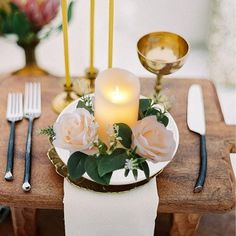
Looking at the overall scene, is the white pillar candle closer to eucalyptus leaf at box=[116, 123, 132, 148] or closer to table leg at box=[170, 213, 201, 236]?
eucalyptus leaf at box=[116, 123, 132, 148]

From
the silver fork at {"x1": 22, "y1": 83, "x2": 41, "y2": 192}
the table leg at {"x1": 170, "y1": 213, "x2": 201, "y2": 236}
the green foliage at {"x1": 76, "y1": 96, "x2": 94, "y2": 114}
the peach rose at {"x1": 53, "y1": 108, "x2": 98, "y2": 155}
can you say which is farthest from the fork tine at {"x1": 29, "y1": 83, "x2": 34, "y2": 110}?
the table leg at {"x1": 170, "y1": 213, "x2": 201, "y2": 236}

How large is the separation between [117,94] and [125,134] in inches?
3.0

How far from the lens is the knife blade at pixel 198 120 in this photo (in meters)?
1.04

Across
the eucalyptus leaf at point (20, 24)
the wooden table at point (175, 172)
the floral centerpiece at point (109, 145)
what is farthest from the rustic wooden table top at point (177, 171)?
the eucalyptus leaf at point (20, 24)

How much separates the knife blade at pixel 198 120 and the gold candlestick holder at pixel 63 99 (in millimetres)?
267

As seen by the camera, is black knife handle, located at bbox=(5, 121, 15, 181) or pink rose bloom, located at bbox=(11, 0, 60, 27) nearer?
black knife handle, located at bbox=(5, 121, 15, 181)

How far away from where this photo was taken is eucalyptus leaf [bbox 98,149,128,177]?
0.92 meters

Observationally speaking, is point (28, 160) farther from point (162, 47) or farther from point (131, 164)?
point (162, 47)

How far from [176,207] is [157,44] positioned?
40 cm

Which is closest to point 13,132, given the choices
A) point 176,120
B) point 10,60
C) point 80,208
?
point 80,208

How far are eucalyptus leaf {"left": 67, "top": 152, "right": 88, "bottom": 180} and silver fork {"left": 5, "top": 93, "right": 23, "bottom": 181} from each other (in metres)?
0.15

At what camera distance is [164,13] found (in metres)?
1.62

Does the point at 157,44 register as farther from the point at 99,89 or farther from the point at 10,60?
the point at 10,60

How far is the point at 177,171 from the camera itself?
3.48ft
